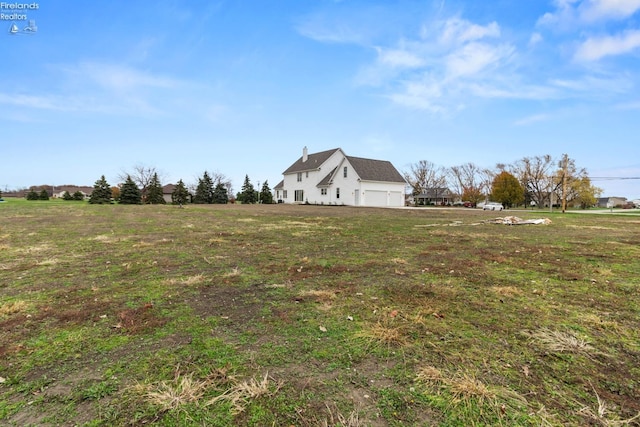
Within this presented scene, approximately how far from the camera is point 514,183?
49562 mm

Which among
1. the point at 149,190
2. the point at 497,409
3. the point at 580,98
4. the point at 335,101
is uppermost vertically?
the point at 335,101

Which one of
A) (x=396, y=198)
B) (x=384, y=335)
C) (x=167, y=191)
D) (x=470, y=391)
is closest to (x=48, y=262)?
(x=384, y=335)

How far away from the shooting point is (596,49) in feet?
48.4

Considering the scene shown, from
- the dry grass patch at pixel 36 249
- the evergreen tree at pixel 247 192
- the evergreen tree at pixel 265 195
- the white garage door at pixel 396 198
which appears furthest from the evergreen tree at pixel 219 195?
the dry grass patch at pixel 36 249

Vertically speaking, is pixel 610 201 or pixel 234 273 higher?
pixel 610 201

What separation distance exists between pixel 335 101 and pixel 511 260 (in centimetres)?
2163

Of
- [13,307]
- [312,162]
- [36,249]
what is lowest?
[13,307]

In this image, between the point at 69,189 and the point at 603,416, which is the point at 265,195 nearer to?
the point at 603,416

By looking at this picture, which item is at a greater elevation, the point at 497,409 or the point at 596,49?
the point at 596,49

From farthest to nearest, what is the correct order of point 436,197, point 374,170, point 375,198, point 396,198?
point 436,197 < point 396,198 < point 374,170 < point 375,198

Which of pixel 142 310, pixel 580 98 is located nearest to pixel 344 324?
pixel 142 310

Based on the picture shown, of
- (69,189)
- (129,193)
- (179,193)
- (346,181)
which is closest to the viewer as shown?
(346,181)

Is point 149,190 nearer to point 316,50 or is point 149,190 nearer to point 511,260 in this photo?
point 316,50

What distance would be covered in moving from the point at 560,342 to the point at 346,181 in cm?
3417
